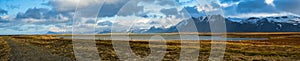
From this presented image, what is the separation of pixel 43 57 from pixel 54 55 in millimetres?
2332

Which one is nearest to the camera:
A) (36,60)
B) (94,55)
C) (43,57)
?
(36,60)

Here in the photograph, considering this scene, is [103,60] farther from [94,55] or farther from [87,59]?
[94,55]

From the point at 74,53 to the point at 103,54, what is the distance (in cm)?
301

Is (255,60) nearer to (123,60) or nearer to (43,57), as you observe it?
(123,60)

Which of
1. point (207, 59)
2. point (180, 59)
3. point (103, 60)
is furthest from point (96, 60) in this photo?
point (207, 59)

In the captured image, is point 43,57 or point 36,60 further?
point 43,57

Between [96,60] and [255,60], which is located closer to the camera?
[96,60]

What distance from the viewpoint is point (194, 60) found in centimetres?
3859

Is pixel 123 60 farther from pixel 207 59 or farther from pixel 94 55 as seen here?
pixel 207 59

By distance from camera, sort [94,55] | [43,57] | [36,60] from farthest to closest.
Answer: [94,55]
[43,57]
[36,60]

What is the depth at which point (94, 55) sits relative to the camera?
41.1 m

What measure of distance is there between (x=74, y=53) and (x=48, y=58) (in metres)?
5.40

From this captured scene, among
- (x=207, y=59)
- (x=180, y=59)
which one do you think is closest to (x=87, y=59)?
(x=180, y=59)

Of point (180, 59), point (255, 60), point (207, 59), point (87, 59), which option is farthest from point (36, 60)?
point (255, 60)
